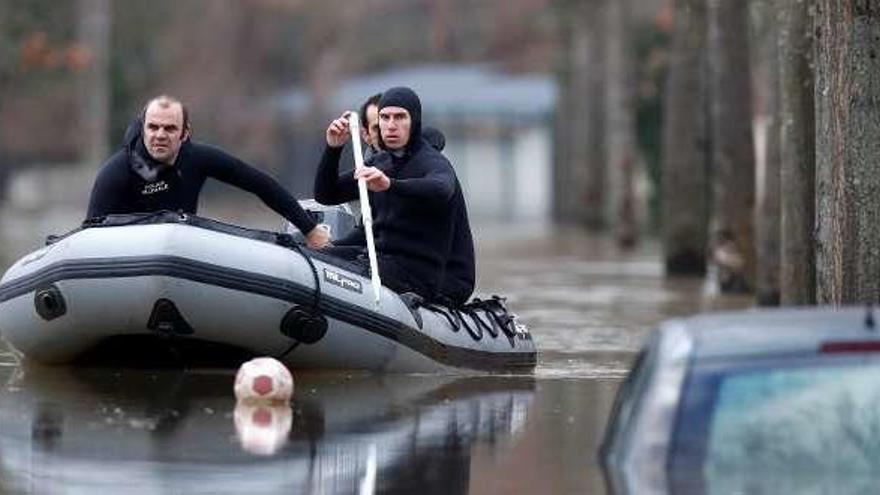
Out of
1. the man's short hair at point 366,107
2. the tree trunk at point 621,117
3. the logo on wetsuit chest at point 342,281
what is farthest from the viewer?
the tree trunk at point 621,117

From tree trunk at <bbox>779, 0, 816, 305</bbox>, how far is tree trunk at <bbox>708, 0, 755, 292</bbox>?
7.27 meters

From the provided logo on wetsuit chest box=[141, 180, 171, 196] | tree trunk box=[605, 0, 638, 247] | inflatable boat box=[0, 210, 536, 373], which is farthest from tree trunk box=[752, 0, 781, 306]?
tree trunk box=[605, 0, 638, 247]

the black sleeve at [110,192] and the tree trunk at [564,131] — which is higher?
the tree trunk at [564,131]

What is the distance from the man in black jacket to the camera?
16.8 metres

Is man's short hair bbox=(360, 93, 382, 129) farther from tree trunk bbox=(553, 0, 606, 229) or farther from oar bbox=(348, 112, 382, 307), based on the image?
tree trunk bbox=(553, 0, 606, 229)

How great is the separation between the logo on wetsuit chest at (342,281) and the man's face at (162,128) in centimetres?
118

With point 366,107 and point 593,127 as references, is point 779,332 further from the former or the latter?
point 593,127

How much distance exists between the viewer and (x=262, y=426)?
14.0m

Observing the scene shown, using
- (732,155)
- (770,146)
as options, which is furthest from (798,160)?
(732,155)

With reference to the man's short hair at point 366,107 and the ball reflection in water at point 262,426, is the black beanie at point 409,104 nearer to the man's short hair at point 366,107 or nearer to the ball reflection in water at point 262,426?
the man's short hair at point 366,107

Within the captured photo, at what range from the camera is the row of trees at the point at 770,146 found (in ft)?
53.7

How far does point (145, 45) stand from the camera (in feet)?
303

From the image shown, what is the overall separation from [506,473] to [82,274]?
443 cm

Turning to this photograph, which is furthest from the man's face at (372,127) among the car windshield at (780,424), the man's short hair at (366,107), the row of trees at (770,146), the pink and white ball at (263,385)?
the car windshield at (780,424)
